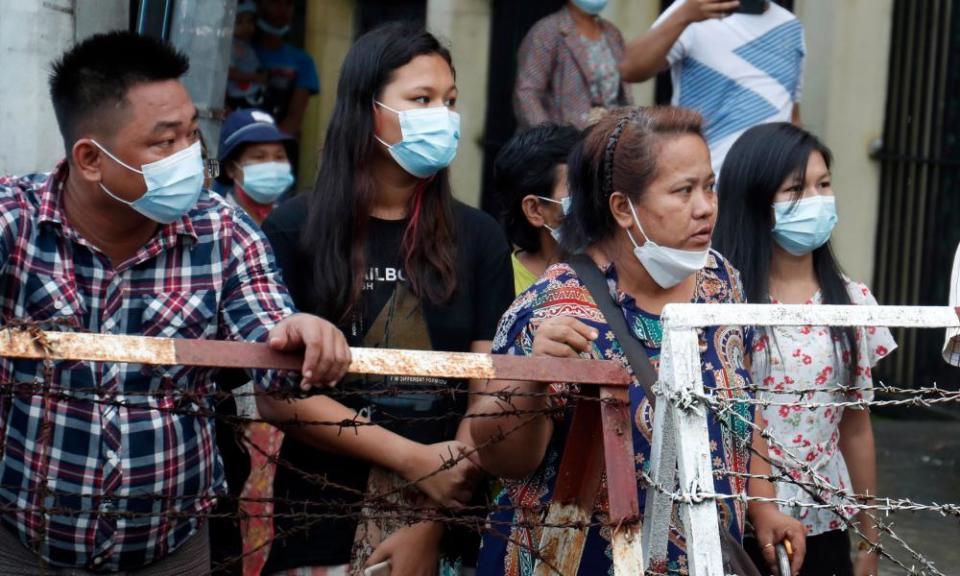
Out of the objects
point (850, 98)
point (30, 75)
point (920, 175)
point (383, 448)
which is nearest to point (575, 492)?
point (383, 448)

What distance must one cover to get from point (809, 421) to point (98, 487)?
75.7 inches

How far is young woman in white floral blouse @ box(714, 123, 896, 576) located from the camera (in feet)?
13.0

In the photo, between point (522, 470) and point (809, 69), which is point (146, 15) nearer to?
point (522, 470)

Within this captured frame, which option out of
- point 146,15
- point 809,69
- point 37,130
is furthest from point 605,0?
point 37,130

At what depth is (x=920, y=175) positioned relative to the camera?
27.5 feet

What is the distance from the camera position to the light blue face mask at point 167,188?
10.3ft

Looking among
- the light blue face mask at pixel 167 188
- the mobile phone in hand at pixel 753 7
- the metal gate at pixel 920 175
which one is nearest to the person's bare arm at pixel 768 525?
the light blue face mask at pixel 167 188

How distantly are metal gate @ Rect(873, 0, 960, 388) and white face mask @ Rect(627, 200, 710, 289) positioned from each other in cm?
528

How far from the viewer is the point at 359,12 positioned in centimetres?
934

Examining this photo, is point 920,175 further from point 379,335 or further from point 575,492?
point 575,492

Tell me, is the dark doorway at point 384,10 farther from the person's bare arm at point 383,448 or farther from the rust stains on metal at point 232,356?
the rust stains on metal at point 232,356

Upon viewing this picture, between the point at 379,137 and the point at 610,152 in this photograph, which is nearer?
the point at 610,152

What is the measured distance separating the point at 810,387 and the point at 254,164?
2587 mm

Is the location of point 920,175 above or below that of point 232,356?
above
